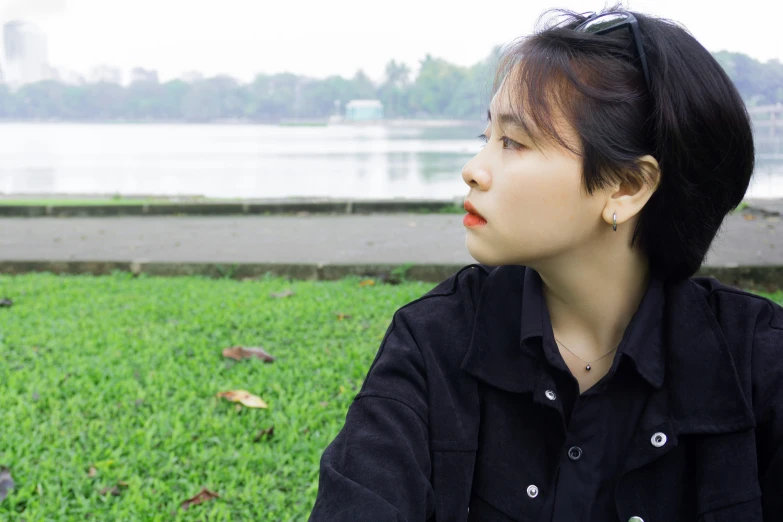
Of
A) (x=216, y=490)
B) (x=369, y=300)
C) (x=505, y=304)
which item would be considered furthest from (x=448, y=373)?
(x=369, y=300)

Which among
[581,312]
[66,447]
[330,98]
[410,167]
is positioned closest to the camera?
[581,312]

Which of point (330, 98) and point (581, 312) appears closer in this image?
point (581, 312)

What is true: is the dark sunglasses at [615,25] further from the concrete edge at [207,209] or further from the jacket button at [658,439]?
the concrete edge at [207,209]

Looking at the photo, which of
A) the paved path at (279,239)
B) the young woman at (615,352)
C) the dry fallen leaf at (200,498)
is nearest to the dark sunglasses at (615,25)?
the young woman at (615,352)

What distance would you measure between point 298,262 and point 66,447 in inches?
103

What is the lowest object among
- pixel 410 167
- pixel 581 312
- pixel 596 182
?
pixel 410 167

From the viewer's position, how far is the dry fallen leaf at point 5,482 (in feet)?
7.75

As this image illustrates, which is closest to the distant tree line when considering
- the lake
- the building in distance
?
the building in distance

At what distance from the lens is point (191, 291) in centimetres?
460

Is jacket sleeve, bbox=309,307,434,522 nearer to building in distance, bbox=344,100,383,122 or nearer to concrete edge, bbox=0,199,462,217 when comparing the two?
concrete edge, bbox=0,199,462,217

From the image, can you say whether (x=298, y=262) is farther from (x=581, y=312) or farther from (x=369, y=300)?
(x=581, y=312)

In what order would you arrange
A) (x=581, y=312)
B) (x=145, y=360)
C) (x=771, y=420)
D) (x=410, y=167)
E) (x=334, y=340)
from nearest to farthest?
(x=771, y=420) < (x=581, y=312) < (x=145, y=360) < (x=334, y=340) < (x=410, y=167)

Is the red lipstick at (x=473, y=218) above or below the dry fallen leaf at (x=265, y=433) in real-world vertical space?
above

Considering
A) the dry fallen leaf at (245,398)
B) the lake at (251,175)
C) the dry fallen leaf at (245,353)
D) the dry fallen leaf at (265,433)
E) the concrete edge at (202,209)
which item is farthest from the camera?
the lake at (251,175)
